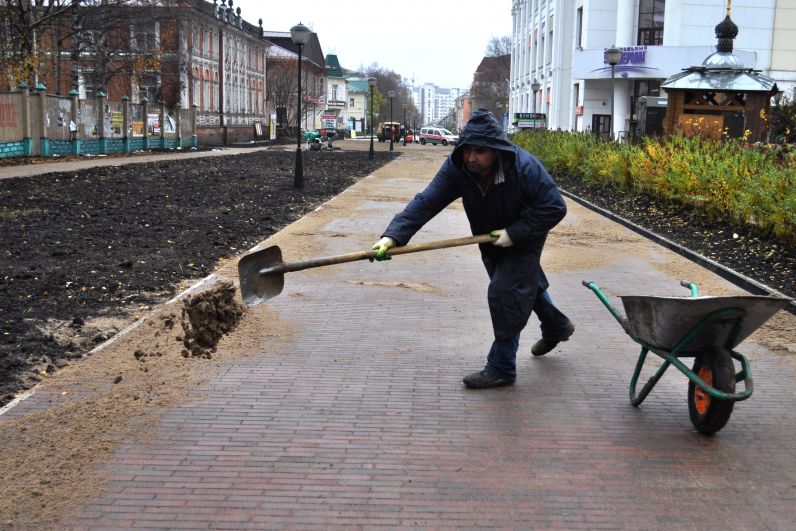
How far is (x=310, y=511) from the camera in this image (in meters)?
3.53

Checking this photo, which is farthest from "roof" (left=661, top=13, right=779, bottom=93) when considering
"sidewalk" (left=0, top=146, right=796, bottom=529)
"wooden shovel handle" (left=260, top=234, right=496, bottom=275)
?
"wooden shovel handle" (left=260, top=234, right=496, bottom=275)

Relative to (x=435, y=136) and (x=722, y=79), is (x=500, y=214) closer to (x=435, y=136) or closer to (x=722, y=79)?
(x=722, y=79)

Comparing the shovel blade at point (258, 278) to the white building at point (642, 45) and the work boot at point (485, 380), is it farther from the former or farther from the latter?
the white building at point (642, 45)

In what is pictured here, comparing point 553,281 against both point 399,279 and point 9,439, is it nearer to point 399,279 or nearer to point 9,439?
point 399,279

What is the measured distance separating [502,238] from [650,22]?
141 feet

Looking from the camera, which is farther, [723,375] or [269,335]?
[269,335]

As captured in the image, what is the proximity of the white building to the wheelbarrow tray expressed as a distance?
34.0m

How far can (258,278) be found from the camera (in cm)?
532

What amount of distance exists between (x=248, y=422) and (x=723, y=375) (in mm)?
2548

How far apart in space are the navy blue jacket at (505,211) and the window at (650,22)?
42074 mm

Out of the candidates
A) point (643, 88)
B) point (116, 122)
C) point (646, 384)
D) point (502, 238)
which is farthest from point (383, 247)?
point (643, 88)

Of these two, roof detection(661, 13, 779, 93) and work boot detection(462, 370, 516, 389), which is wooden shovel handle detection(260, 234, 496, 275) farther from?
roof detection(661, 13, 779, 93)

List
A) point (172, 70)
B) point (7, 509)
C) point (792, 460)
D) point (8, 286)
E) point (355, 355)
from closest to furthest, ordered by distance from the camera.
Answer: point (7, 509), point (792, 460), point (355, 355), point (8, 286), point (172, 70)

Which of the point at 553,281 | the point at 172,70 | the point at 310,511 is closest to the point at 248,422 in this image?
the point at 310,511
